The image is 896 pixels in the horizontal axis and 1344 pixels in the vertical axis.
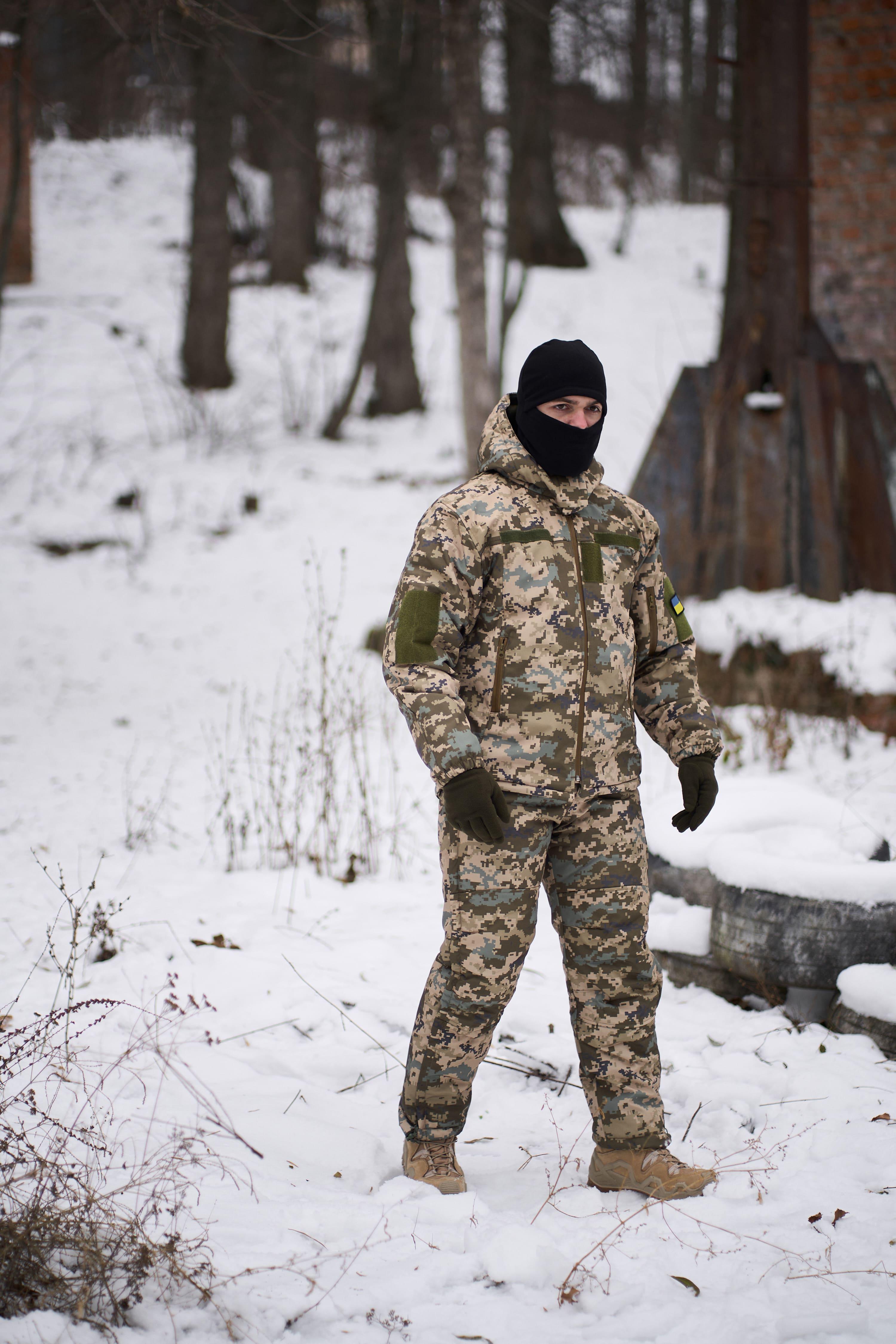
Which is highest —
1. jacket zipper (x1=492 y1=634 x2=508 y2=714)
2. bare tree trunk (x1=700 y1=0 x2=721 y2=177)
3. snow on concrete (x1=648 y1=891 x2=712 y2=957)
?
bare tree trunk (x1=700 y1=0 x2=721 y2=177)

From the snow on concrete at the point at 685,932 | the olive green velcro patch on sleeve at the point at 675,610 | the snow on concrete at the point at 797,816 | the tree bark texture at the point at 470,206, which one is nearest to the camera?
the olive green velcro patch on sleeve at the point at 675,610

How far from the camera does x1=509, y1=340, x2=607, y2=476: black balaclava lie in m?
2.41

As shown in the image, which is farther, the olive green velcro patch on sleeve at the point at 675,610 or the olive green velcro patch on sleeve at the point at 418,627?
the olive green velcro patch on sleeve at the point at 675,610

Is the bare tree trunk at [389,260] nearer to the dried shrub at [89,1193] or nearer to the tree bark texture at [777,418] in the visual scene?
the tree bark texture at [777,418]

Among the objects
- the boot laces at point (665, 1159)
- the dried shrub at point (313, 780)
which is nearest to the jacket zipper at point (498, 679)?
the boot laces at point (665, 1159)

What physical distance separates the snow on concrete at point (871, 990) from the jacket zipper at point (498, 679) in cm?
162

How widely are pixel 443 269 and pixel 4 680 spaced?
12222 millimetres

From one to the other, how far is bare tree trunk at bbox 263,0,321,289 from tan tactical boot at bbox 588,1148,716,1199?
12.7 metres

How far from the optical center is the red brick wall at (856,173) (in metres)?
7.08

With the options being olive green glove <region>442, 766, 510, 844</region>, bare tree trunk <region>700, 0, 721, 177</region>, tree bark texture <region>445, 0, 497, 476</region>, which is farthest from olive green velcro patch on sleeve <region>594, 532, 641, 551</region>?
bare tree trunk <region>700, 0, 721, 177</region>

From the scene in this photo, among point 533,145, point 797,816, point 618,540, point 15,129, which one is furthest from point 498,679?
point 533,145

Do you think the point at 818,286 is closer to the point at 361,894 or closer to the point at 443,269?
the point at 361,894

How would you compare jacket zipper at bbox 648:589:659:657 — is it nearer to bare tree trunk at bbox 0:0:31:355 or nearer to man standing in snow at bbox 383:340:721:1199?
man standing in snow at bbox 383:340:721:1199

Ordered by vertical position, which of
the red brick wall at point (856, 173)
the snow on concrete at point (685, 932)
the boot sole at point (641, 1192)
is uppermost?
the red brick wall at point (856, 173)
